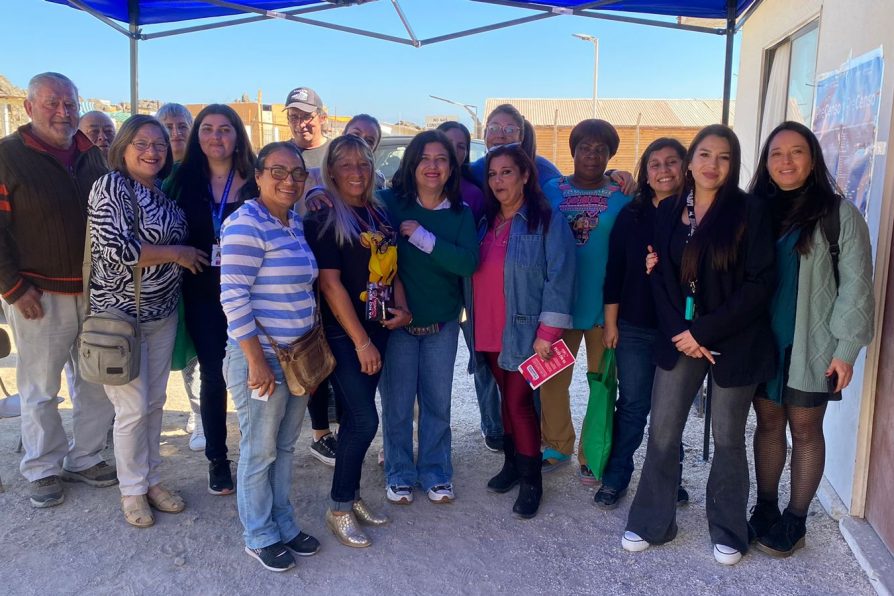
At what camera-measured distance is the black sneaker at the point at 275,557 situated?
285cm

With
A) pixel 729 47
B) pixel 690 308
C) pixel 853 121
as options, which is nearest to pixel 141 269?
pixel 690 308

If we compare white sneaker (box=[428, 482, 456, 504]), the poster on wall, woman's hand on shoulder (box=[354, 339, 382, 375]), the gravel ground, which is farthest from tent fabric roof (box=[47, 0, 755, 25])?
white sneaker (box=[428, 482, 456, 504])

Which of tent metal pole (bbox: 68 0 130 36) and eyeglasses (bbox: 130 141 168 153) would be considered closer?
eyeglasses (bbox: 130 141 168 153)

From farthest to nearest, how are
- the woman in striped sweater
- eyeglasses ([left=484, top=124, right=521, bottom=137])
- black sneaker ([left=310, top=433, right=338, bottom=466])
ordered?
black sneaker ([left=310, top=433, right=338, bottom=466]) < eyeglasses ([left=484, top=124, right=521, bottom=137]) < the woman in striped sweater

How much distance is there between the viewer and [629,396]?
337 cm

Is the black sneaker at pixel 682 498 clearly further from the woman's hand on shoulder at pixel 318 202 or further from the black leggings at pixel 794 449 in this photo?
the woman's hand on shoulder at pixel 318 202

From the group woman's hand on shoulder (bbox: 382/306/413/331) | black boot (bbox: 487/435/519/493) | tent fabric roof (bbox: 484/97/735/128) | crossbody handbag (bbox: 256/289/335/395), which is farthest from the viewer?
tent fabric roof (bbox: 484/97/735/128)

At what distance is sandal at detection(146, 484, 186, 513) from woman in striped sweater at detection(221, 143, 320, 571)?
62 centimetres

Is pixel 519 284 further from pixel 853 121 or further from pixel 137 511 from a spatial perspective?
pixel 137 511

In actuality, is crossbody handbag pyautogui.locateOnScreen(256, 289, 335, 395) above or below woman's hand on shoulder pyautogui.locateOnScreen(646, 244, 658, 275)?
below

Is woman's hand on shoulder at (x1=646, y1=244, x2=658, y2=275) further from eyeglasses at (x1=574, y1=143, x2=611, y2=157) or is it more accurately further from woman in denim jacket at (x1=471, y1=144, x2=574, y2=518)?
eyeglasses at (x1=574, y1=143, x2=611, y2=157)

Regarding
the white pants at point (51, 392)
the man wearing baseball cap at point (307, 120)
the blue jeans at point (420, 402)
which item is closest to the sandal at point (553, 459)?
the blue jeans at point (420, 402)

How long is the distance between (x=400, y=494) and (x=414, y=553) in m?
0.48

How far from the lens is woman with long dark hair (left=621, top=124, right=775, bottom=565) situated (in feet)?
8.73
